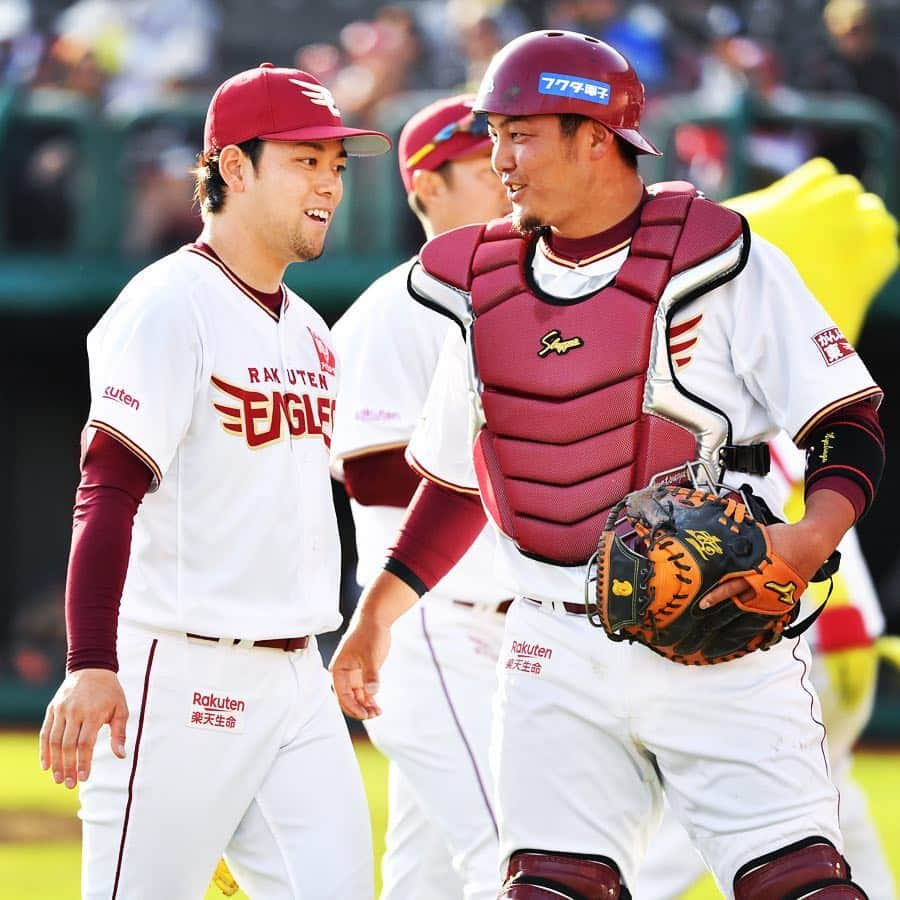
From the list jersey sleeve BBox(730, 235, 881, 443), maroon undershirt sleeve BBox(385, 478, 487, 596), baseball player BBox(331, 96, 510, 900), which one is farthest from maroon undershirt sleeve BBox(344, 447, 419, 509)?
jersey sleeve BBox(730, 235, 881, 443)

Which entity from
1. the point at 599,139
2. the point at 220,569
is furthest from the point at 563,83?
the point at 220,569

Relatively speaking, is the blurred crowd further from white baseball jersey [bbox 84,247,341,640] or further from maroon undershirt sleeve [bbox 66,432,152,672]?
maroon undershirt sleeve [bbox 66,432,152,672]

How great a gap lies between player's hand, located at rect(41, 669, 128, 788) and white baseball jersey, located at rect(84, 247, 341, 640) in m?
0.31

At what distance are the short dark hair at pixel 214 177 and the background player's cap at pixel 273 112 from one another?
18 mm

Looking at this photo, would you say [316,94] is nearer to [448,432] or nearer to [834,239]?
[448,432]

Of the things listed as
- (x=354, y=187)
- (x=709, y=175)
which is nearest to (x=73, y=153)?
(x=354, y=187)

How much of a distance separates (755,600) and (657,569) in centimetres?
18

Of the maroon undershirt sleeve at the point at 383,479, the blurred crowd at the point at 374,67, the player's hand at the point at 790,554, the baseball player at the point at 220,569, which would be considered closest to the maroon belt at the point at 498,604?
the maroon undershirt sleeve at the point at 383,479

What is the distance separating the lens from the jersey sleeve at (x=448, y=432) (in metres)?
3.88

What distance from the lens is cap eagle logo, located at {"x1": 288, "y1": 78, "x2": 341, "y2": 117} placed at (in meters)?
3.91

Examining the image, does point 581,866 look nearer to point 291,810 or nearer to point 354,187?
point 291,810

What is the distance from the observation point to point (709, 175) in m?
10.4

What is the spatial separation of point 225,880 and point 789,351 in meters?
1.65

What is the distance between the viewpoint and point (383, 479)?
479 cm
